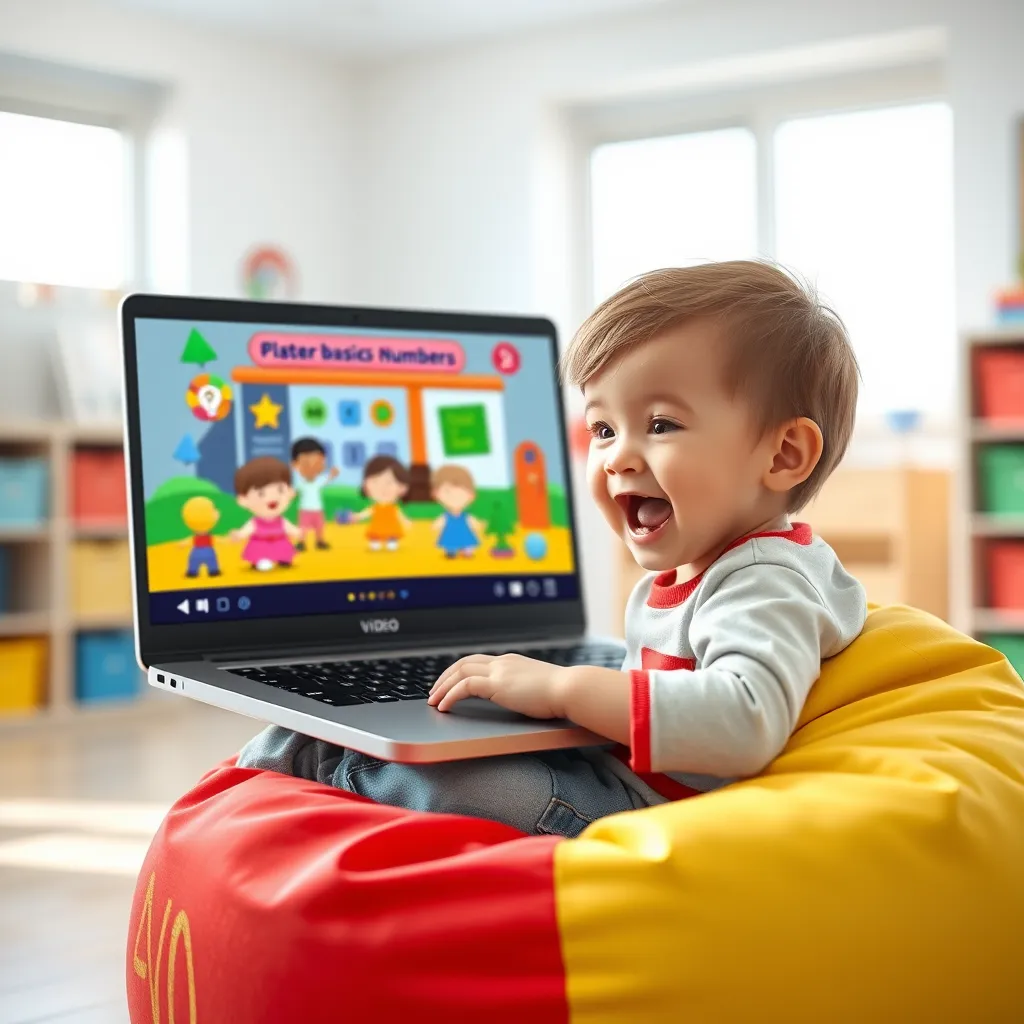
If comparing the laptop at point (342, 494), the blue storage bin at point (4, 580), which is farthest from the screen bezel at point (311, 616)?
the blue storage bin at point (4, 580)

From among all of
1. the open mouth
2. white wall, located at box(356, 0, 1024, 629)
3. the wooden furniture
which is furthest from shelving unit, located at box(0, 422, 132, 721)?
the open mouth

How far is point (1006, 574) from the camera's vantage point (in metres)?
4.25

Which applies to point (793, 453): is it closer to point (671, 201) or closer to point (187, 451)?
point (187, 451)

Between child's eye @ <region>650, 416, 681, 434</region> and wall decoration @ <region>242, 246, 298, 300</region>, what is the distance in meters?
4.64

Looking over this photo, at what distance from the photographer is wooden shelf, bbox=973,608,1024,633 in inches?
165

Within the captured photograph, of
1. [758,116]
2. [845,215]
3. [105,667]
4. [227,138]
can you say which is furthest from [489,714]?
[227,138]

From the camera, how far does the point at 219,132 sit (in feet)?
18.4

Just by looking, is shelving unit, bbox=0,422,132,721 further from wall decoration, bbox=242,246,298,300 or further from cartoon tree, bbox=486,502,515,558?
cartoon tree, bbox=486,502,515,558

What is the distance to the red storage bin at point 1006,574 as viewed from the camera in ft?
13.9

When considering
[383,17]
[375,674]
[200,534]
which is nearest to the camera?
[375,674]

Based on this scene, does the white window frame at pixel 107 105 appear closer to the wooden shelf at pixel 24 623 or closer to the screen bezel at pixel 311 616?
the wooden shelf at pixel 24 623

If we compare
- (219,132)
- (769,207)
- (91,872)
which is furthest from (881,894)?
(219,132)

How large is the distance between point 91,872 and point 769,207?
13.0 ft

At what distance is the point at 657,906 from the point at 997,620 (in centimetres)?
361
